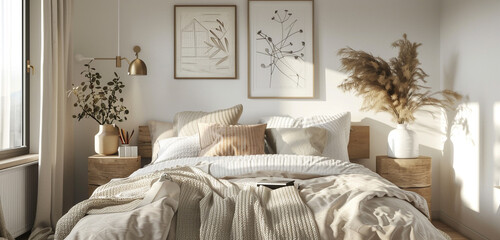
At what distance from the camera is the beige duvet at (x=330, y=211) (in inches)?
81.7

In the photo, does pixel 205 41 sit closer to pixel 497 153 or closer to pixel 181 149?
pixel 181 149

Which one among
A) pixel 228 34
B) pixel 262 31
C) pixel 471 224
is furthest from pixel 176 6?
pixel 471 224

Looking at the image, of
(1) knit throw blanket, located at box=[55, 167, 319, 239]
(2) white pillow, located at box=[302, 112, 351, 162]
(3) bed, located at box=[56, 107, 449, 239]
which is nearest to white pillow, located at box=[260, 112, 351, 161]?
(2) white pillow, located at box=[302, 112, 351, 162]

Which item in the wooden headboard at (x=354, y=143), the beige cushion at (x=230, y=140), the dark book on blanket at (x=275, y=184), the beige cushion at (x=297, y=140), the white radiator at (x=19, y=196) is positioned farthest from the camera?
the wooden headboard at (x=354, y=143)

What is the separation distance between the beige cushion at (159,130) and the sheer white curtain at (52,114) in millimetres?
782

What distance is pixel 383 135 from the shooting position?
497 centimetres

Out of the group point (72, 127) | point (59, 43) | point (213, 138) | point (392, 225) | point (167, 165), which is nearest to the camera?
point (392, 225)

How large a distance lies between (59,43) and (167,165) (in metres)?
1.62

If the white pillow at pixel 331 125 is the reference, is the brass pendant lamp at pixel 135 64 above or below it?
above

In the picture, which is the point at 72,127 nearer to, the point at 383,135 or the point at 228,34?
the point at 228,34

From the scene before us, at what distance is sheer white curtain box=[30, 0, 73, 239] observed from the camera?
4105 mm

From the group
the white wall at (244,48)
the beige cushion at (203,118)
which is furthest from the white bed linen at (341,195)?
the white wall at (244,48)

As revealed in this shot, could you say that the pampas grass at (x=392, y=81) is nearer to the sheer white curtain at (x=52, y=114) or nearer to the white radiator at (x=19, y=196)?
the sheer white curtain at (x=52, y=114)

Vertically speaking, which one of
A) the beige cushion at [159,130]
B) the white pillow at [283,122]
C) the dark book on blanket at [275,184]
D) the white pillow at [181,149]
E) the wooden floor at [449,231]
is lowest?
the wooden floor at [449,231]
